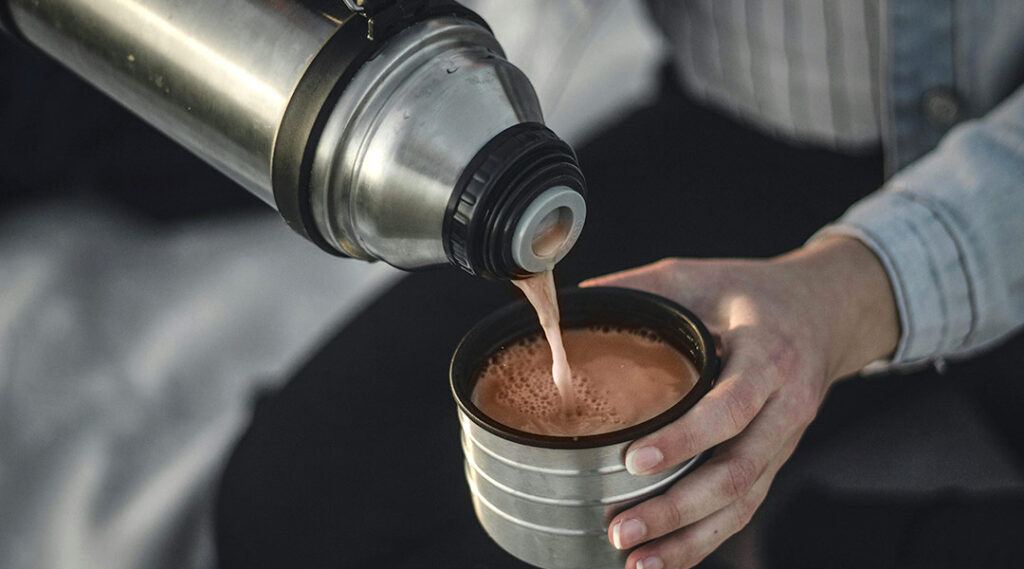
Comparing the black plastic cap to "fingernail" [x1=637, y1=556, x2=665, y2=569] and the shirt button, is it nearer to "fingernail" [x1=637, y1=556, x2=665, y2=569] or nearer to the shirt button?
"fingernail" [x1=637, y1=556, x2=665, y2=569]

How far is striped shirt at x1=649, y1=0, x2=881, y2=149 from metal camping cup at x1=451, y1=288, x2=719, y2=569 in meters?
0.50

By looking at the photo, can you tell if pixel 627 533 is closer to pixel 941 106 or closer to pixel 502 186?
pixel 502 186

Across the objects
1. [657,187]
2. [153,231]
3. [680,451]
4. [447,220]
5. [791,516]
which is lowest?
[153,231]

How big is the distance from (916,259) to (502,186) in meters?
0.46

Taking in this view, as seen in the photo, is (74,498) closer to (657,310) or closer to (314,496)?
(314,496)

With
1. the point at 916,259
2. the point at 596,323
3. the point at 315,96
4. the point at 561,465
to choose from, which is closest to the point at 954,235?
the point at 916,259

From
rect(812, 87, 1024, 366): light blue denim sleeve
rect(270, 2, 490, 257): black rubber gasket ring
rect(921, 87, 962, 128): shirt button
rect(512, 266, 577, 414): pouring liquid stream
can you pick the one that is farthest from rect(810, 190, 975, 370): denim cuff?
rect(270, 2, 490, 257): black rubber gasket ring

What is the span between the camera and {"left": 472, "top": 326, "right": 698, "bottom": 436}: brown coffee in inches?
27.0

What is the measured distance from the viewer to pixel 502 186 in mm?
519

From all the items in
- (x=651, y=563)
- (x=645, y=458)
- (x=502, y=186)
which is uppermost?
(x=502, y=186)

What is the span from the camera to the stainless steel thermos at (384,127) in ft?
1.73

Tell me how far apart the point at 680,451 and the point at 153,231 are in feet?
4.53

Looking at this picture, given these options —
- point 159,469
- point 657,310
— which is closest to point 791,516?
point 657,310

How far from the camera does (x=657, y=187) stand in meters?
1.15
